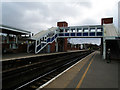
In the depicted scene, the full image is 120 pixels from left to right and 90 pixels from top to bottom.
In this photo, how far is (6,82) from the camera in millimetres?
4855

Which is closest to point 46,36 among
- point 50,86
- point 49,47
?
point 49,47

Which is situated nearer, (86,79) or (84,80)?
(84,80)

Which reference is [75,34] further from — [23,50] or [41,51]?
[23,50]

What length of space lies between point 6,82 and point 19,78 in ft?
2.72

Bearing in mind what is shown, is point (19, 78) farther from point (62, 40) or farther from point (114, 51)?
point (62, 40)

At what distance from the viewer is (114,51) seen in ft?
47.5

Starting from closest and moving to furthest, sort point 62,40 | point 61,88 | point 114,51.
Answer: point 61,88
point 114,51
point 62,40

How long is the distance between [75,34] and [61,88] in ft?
58.4

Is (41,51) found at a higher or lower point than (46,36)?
lower

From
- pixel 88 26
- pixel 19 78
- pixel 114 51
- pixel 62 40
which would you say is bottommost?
pixel 19 78

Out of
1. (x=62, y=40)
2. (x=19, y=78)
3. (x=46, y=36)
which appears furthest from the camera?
(x=62, y=40)

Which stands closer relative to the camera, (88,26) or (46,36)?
(88,26)

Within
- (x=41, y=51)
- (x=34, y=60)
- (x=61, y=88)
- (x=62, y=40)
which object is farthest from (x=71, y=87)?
(x=62, y=40)

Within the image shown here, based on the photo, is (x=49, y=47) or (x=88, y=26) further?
(x=49, y=47)
